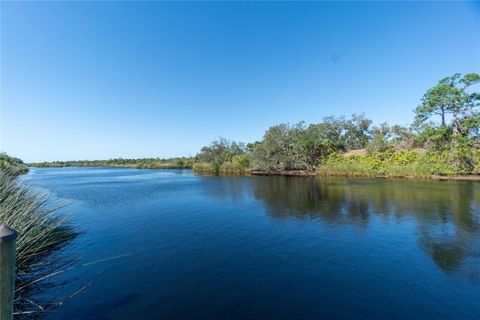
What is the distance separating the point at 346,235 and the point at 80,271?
35.0 ft

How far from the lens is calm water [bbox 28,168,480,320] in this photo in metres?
5.46

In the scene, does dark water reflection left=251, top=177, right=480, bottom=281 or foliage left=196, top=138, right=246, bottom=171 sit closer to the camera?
dark water reflection left=251, top=177, right=480, bottom=281

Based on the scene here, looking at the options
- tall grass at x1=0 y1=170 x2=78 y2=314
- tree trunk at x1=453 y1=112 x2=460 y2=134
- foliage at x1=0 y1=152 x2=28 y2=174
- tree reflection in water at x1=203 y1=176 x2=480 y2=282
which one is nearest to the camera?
tall grass at x1=0 y1=170 x2=78 y2=314

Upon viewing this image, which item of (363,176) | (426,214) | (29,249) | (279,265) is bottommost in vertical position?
(279,265)

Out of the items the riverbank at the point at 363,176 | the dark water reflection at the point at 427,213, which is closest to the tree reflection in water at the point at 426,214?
the dark water reflection at the point at 427,213

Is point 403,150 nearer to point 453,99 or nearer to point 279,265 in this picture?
point 453,99

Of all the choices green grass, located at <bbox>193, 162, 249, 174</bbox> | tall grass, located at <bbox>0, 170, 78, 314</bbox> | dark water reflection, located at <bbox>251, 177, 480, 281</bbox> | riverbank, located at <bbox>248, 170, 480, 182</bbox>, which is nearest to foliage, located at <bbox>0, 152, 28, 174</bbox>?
tall grass, located at <bbox>0, 170, 78, 314</bbox>

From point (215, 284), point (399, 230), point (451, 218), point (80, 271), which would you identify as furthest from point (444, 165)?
point (80, 271)

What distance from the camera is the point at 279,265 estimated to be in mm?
7641

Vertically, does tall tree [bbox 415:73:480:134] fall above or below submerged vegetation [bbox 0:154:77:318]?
above

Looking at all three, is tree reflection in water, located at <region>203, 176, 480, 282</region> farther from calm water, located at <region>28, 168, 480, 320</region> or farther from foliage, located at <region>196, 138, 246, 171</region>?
foliage, located at <region>196, 138, 246, 171</region>

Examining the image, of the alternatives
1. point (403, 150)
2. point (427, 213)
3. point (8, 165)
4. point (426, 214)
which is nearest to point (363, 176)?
point (403, 150)

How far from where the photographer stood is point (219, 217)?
14.0 m

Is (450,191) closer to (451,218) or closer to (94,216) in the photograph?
(451,218)
